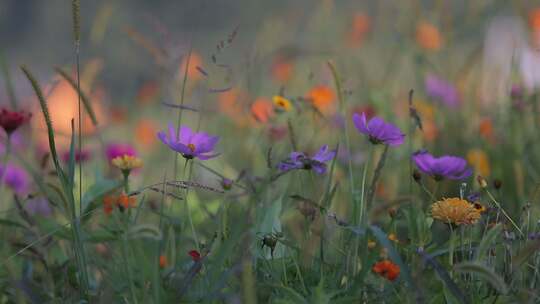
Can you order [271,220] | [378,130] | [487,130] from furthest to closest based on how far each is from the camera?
[487,130] → [271,220] → [378,130]

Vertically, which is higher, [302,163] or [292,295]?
[302,163]

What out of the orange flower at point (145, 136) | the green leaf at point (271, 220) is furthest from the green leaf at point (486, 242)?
the orange flower at point (145, 136)

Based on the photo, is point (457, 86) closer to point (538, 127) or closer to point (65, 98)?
point (538, 127)

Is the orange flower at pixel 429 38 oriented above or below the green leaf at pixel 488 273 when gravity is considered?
above

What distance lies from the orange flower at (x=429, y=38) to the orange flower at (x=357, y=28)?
0.17 meters

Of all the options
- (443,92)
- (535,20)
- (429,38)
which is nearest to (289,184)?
(443,92)

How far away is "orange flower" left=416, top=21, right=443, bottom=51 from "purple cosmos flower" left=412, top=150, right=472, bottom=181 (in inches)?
54.1

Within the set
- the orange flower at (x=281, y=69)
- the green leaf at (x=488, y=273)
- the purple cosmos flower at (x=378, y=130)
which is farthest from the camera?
the orange flower at (x=281, y=69)

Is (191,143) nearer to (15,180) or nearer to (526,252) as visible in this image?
(526,252)

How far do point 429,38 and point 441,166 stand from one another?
5.41 ft

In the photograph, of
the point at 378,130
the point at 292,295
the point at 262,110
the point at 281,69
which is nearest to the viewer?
the point at 292,295

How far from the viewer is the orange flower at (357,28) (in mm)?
2197

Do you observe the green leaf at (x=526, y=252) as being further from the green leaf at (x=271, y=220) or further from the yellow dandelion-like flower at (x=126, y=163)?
the yellow dandelion-like flower at (x=126, y=163)

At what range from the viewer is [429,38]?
253 cm
